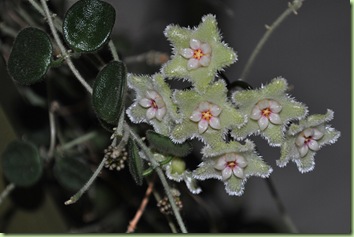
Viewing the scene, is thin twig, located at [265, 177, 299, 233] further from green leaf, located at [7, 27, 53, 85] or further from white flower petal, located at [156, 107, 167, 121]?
green leaf, located at [7, 27, 53, 85]

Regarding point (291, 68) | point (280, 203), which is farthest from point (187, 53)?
point (291, 68)

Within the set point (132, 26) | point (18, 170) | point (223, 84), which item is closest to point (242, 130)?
point (223, 84)

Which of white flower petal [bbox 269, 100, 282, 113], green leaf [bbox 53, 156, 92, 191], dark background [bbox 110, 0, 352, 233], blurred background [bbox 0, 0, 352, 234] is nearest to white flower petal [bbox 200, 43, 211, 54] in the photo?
white flower petal [bbox 269, 100, 282, 113]

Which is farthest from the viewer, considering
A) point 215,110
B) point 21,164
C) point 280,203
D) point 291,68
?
point 291,68

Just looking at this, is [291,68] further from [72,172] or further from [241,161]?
[241,161]

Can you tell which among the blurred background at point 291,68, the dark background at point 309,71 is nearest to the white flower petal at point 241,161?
the blurred background at point 291,68

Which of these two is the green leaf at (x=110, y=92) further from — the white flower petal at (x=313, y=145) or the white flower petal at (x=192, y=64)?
the white flower petal at (x=313, y=145)

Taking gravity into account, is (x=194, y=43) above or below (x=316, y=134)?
above
